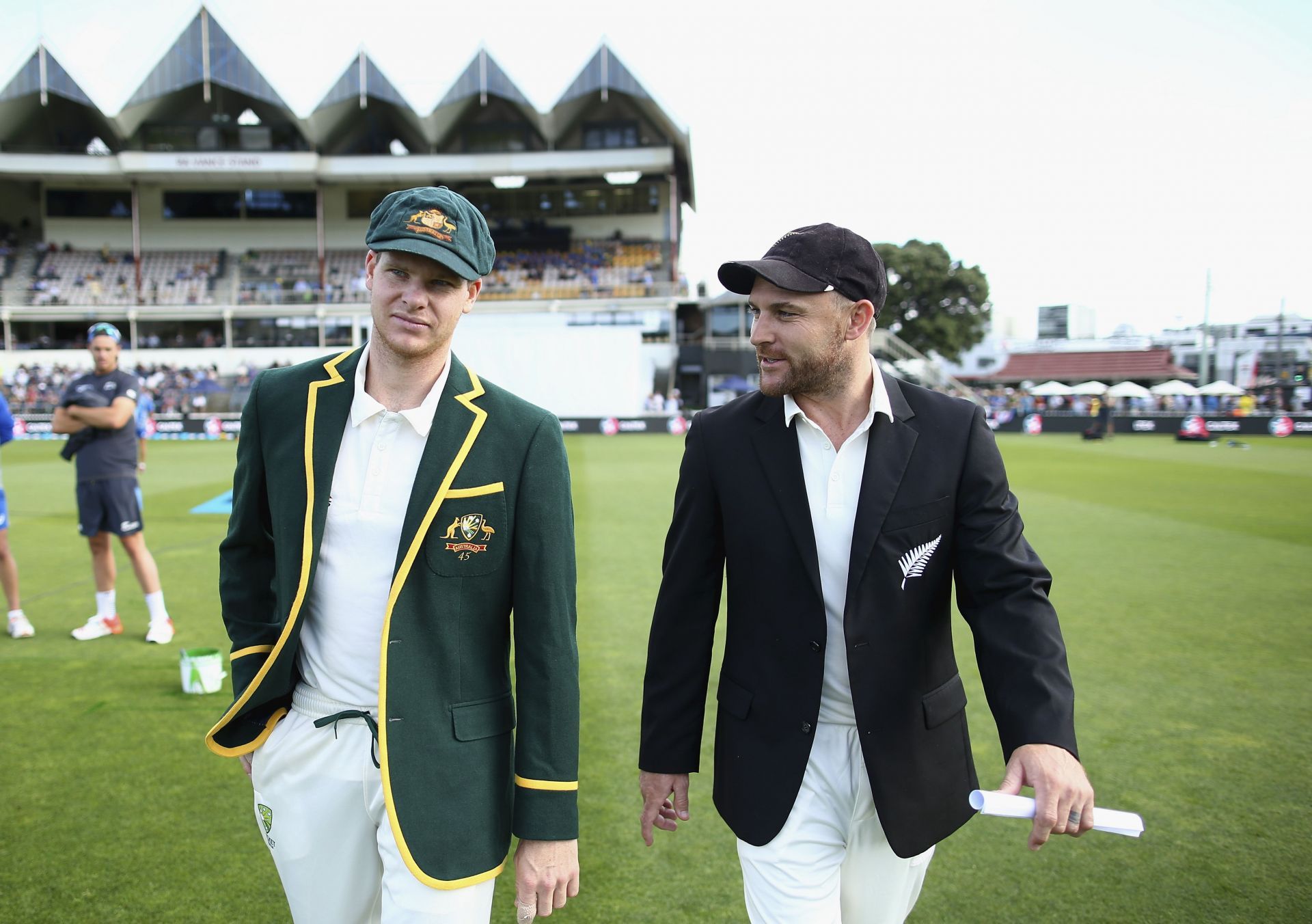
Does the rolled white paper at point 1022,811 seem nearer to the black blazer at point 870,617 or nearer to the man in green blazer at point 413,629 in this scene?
the black blazer at point 870,617

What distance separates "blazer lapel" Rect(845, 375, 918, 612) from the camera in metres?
2.07

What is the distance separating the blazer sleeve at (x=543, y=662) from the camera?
1913mm

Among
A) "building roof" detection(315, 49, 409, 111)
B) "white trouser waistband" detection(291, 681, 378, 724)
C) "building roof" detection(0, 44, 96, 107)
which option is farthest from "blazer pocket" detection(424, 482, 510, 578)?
"building roof" detection(0, 44, 96, 107)

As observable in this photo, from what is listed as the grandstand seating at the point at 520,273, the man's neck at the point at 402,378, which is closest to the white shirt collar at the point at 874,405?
the man's neck at the point at 402,378

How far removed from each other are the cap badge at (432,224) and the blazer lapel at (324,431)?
402 millimetres

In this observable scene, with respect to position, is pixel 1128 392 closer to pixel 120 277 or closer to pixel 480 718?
pixel 480 718

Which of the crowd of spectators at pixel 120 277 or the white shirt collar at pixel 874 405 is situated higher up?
the crowd of spectators at pixel 120 277

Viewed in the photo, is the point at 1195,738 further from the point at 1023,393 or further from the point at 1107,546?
the point at 1023,393

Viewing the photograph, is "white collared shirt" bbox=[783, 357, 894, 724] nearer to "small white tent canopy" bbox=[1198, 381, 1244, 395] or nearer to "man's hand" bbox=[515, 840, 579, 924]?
"man's hand" bbox=[515, 840, 579, 924]

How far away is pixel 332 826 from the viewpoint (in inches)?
75.7

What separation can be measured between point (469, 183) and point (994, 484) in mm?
45952

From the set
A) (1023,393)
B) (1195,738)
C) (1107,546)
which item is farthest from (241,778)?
(1023,393)

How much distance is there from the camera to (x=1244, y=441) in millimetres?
28875

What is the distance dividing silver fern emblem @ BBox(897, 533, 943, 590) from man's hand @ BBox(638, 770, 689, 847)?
0.77 metres
